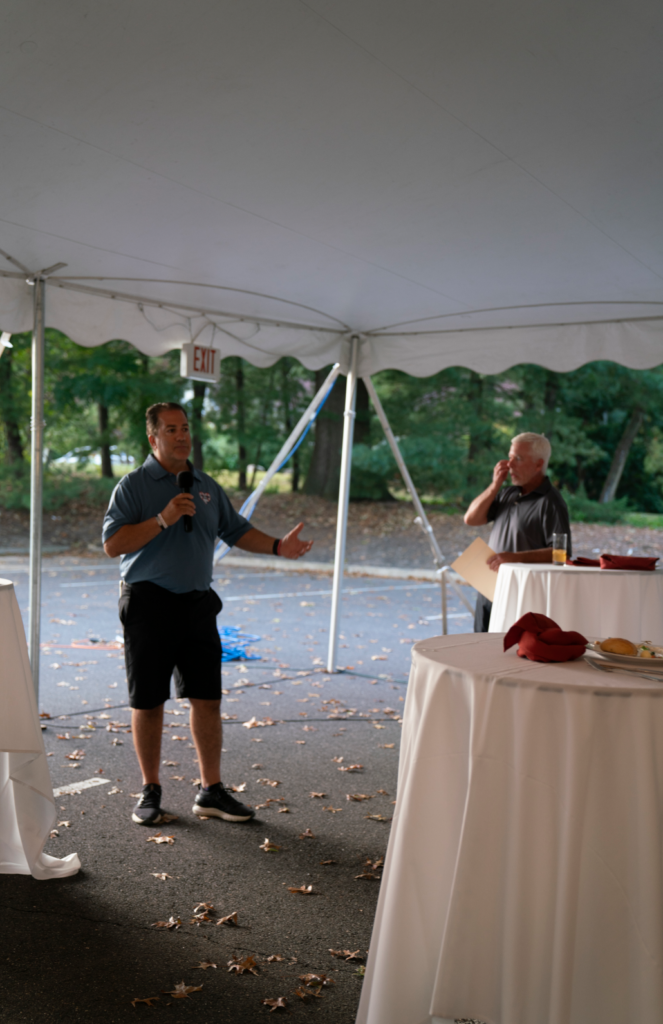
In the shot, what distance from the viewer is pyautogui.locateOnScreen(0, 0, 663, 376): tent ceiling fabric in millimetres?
2590

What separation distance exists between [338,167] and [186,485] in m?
1.63

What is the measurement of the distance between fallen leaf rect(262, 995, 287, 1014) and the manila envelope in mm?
3105

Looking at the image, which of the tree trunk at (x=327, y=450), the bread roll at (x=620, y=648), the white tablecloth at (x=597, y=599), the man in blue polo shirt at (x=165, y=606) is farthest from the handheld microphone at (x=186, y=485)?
the tree trunk at (x=327, y=450)

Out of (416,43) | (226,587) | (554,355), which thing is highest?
(416,43)

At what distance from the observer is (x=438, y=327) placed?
659 centimetres

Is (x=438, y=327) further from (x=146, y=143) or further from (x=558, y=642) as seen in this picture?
(x=558, y=642)

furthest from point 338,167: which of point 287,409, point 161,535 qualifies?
point 287,409

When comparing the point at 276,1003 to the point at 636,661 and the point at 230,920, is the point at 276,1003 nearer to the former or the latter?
the point at 230,920

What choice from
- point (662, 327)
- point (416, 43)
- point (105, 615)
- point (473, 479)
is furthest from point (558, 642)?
point (473, 479)

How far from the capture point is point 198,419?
2284cm

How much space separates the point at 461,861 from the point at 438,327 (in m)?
5.14

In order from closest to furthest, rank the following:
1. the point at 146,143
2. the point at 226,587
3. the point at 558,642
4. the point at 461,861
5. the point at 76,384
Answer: the point at 461,861, the point at 558,642, the point at 146,143, the point at 226,587, the point at 76,384

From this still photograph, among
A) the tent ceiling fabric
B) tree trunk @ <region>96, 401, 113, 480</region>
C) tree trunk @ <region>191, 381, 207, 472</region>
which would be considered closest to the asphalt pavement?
the tent ceiling fabric

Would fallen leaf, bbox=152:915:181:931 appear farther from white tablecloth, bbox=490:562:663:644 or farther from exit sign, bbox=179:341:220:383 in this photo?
exit sign, bbox=179:341:220:383
